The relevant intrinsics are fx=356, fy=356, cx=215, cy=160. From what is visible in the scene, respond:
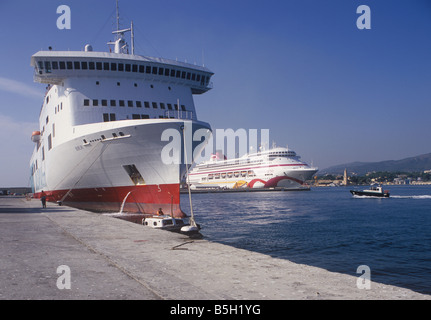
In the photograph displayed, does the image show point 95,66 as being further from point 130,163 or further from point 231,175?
point 231,175

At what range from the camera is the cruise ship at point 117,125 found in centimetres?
2222

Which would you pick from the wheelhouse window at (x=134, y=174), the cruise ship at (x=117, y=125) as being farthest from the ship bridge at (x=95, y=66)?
the wheelhouse window at (x=134, y=174)

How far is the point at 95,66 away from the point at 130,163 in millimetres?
7667

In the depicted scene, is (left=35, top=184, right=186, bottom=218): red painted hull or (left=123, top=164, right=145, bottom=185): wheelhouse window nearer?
(left=35, top=184, right=186, bottom=218): red painted hull

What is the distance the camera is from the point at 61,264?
6.95m

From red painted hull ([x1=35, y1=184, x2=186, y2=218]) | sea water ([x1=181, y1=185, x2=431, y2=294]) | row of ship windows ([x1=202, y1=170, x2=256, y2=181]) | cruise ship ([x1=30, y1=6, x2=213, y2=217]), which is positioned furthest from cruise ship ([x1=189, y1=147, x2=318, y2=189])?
red painted hull ([x1=35, y1=184, x2=186, y2=218])

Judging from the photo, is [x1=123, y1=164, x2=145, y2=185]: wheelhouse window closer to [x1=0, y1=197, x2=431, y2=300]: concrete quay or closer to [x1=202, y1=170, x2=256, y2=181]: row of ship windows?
[x1=0, y1=197, x2=431, y2=300]: concrete quay

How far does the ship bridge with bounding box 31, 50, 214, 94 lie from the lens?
81.5ft

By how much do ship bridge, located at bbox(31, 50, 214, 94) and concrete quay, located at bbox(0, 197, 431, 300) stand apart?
695 inches

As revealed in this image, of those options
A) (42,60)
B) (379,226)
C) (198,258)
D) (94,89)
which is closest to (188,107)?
(94,89)

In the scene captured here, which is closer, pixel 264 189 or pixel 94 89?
pixel 94 89

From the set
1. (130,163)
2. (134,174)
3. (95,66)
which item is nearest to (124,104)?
(95,66)
